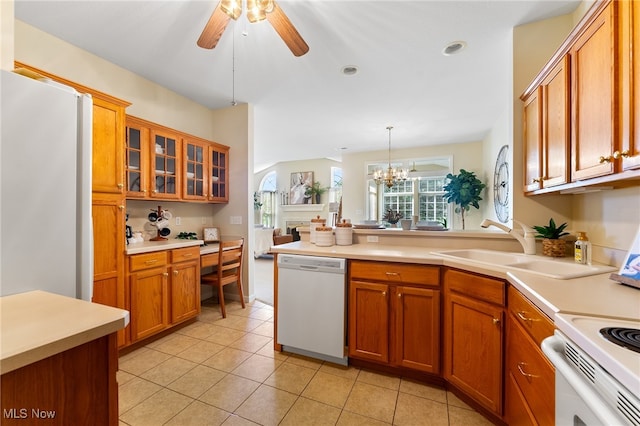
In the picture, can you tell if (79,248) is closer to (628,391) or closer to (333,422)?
(333,422)

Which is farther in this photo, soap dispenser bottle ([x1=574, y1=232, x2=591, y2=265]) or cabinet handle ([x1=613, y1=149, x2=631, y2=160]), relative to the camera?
soap dispenser bottle ([x1=574, y1=232, x2=591, y2=265])

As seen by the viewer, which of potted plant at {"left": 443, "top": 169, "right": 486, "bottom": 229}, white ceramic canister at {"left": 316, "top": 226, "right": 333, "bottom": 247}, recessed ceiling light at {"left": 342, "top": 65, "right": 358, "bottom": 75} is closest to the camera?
white ceramic canister at {"left": 316, "top": 226, "right": 333, "bottom": 247}

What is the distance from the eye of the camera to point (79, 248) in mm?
1174

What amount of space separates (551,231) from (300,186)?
712 cm

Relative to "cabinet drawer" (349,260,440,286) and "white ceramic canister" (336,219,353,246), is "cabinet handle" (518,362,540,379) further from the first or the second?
"white ceramic canister" (336,219,353,246)

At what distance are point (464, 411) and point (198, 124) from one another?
413cm

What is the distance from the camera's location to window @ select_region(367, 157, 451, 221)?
632 cm

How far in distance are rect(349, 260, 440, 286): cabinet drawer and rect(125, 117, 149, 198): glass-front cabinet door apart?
2.30 m

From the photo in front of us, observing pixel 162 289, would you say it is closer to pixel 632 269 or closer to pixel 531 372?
pixel 531 372

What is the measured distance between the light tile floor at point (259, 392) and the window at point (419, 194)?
16.1ft

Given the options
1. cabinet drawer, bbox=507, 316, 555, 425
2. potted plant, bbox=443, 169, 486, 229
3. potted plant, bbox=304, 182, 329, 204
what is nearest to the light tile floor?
cabinet drawer, bbox=507, 316, 555, 425

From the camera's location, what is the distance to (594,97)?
4.18ft

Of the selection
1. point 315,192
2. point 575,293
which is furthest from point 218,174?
point 315,192

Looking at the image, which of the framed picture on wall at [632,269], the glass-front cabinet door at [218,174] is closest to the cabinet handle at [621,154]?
the framed picture on wall at [632,269]
